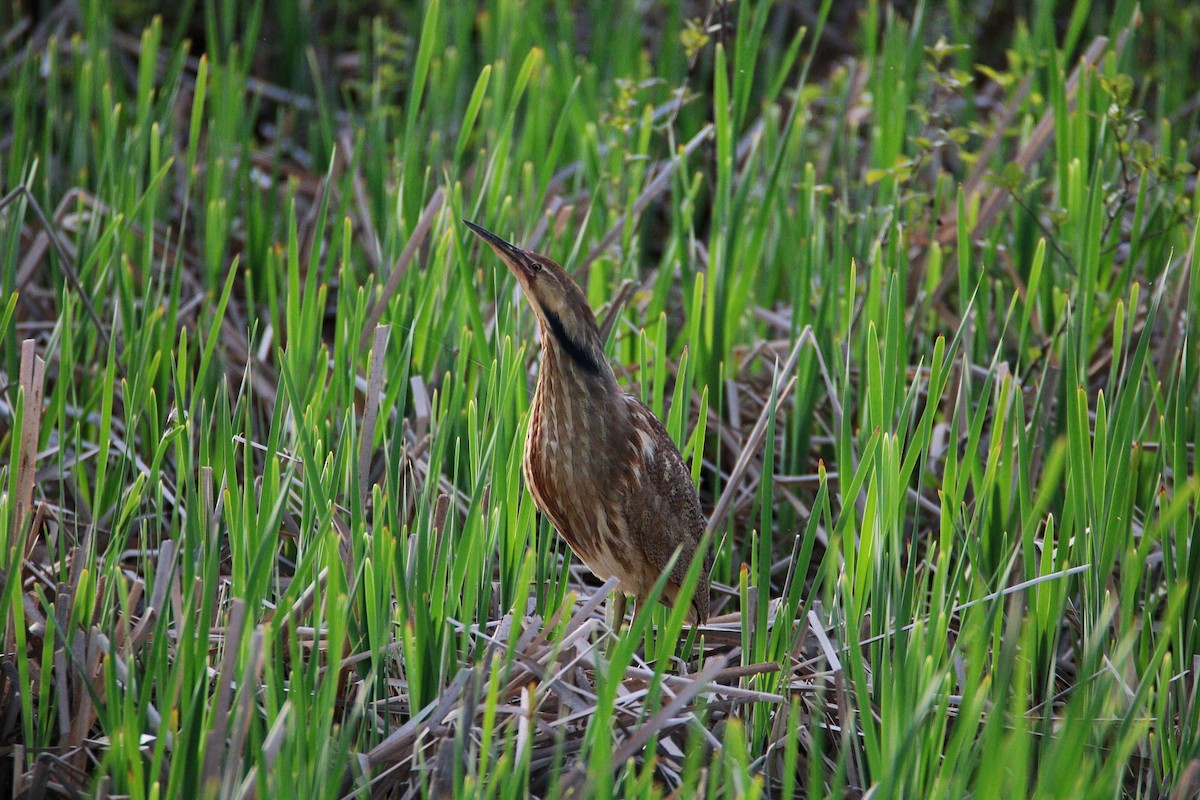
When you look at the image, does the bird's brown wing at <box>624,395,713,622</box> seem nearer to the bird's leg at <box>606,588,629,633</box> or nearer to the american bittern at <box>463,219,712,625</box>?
the american bittern at <box>463,219,712,625</box>

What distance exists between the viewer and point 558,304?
2141mm

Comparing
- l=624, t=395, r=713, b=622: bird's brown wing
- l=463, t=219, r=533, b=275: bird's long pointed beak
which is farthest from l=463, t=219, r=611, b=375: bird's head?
l=624, t=395, r=713, b=622: bird's brown wing

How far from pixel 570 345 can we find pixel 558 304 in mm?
67

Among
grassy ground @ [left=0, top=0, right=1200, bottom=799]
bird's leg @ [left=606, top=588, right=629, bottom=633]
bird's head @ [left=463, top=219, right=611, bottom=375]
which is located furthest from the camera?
bird's leg @ [left=606, top=588, right=629, bottom=633]

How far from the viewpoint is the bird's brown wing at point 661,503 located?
2.21 meters

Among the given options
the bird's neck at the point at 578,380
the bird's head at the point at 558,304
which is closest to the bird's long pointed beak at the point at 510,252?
the bird's head at the point at 558,304

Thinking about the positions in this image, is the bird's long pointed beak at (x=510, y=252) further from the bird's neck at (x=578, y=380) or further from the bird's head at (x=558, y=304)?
the bird's neck at (x=578, y=380)

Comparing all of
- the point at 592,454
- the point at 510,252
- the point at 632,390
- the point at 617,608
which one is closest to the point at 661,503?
the point at 592,454

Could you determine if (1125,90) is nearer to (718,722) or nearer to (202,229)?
(718,722)

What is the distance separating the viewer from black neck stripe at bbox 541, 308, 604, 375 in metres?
2.14

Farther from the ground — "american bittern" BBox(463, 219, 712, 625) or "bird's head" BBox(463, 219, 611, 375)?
"bird's head" BBox(463, 219, 611, 375)

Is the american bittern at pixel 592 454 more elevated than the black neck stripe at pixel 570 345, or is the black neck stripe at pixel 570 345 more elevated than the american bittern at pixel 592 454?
the black neck stripe at pixel 570 345

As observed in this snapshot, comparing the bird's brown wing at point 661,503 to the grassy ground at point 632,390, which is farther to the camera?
the bird's brown wing at point 661,503

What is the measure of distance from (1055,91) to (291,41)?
2.49 m
